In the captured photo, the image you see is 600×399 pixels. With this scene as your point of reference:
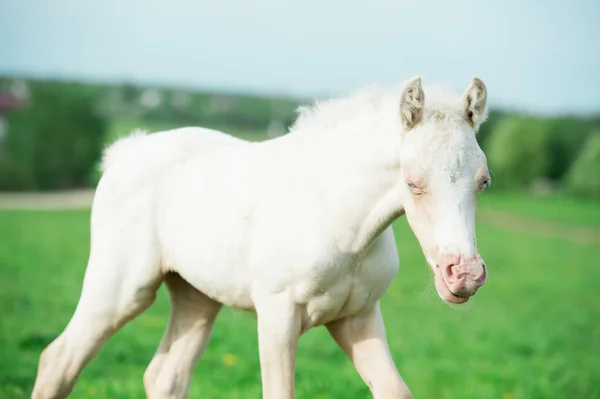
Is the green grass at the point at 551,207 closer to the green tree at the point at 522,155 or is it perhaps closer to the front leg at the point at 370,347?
the green tree at the point at 522,155

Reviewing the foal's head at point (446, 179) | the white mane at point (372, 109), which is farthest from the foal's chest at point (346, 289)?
the white mane at point (372, 109)

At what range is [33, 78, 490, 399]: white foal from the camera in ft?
11.1

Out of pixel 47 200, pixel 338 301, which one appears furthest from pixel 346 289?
pixel 47 200

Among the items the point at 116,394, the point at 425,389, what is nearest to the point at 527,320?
the point at 425,389

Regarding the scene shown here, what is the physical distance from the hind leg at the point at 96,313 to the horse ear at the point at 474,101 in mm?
1901

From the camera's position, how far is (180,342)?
4715 mm

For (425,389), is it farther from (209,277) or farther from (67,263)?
(67,263)

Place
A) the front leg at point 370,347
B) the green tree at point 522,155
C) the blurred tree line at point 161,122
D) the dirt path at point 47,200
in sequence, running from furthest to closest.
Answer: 1. the green tree at point 522,155
2. the blurred tree line at point 161,122
3. the dirt path at point 47,200
4. the front leg at point 370,347

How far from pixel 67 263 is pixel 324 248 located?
12.3 m

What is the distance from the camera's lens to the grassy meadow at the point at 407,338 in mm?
6637

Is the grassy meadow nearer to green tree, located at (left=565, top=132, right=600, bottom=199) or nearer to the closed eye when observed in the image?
the closed eye

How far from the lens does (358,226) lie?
147 inches

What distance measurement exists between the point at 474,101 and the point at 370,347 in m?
1.36

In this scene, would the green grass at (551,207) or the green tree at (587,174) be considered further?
the green tree at (587,174)
